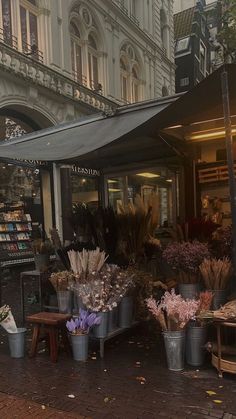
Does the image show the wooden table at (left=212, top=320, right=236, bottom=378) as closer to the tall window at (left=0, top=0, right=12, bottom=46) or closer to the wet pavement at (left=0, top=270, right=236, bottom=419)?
the wet pavement at (left=0, top=270, right=236, bottom=419)

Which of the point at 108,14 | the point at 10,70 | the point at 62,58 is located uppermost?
the point at 108,14

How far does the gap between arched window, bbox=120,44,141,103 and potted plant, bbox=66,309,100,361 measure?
1646 centimetres

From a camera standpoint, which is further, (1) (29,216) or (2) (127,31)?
(2) (127,31)

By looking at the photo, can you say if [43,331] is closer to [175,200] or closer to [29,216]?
[175,200]

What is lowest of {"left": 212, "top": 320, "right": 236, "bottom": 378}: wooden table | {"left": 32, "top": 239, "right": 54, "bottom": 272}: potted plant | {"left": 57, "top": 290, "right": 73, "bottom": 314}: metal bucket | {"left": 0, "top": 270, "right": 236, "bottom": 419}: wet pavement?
{"left": 0, "top": 270, "right": 236, "bottom": 419}: wet pavement

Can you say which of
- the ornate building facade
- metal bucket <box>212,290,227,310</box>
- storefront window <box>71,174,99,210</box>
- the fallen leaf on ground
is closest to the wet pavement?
the fallen leaf on ground

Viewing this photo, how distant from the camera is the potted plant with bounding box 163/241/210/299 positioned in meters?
4.75

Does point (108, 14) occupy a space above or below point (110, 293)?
above

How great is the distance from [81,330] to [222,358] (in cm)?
144

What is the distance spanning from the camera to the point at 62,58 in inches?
594

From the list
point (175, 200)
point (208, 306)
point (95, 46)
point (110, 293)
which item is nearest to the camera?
point (208, 306)

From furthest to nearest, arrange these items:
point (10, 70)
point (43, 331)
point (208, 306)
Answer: point (10, 70) → point (43, 331) → point (208, 306)

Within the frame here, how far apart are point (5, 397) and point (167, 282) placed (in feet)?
7.85

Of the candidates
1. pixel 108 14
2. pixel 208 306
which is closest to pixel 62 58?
pixel 108 14
